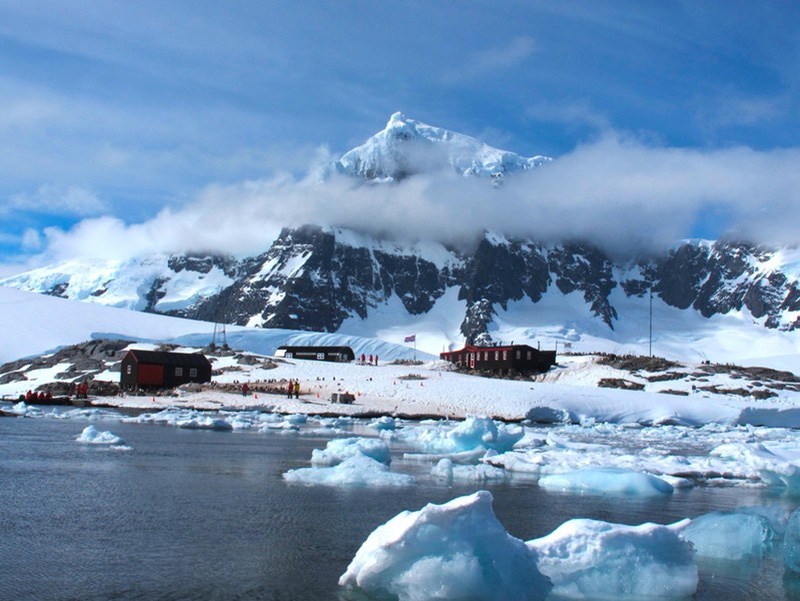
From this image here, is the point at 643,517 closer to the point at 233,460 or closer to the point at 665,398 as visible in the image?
the point at 233,460

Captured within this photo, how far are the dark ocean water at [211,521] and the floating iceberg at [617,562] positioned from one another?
1.75ft

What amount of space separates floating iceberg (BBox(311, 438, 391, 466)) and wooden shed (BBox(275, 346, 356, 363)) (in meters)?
74.7

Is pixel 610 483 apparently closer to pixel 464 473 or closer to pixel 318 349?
pixel 464 473

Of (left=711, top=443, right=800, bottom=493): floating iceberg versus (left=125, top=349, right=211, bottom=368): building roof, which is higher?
(left=125, top=349, right=211, bottom=368): building roof

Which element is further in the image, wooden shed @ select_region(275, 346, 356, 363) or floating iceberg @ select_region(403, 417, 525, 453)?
wooden shed @ select_region(275, 346, 356, 363)

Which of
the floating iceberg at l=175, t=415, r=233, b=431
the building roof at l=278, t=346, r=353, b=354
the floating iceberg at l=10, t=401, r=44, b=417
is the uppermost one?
the building roof at l=278, t=346, r=353, b=354

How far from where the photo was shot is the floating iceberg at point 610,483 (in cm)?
2053

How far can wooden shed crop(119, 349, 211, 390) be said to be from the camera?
65250mm

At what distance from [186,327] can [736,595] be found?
323 ft

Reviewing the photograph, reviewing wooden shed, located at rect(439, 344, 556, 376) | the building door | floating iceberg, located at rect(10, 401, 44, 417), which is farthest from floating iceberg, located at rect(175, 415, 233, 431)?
wooden shed, located at rect(439, 344, 556, 376)

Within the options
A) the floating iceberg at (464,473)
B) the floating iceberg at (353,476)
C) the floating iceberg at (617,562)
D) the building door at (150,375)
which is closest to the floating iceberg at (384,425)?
the floating iceberg at (464,473)

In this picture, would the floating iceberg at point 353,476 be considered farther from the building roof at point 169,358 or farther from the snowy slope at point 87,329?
the snowy slope at point 87,329

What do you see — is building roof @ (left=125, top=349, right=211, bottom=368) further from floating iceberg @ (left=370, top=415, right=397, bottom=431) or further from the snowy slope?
floating iceberg @ (left=370, top=415, right=397, bottom=431)

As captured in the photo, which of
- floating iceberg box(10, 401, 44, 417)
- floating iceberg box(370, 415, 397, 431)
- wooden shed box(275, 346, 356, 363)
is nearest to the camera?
floating iceberg box(370, 415, 397, 431)
